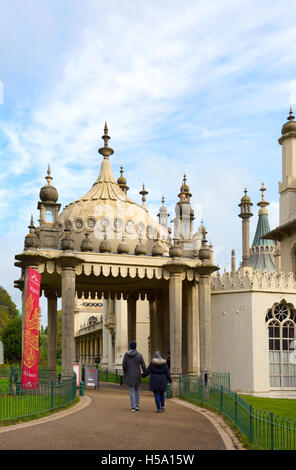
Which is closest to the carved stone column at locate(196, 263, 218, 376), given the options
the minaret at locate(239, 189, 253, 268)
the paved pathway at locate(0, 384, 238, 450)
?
the paved pathway at locate(0, 384, 238, 450)

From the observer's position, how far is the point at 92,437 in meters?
11.0

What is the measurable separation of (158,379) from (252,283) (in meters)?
10.3

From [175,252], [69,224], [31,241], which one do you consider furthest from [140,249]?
[31,241]

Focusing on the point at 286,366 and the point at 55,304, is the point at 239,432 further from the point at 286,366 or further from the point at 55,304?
the point at 55,304

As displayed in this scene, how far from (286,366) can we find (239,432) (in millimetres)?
13442

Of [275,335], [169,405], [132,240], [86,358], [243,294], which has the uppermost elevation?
[132,240]

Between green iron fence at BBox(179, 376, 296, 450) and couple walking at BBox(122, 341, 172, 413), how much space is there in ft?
5.41

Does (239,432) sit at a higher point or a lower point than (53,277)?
lower

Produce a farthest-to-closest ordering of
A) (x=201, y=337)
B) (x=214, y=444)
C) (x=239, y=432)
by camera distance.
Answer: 1. (x=201, y=337)
2. (x=239, y=432)
3. (x=214, y=444)

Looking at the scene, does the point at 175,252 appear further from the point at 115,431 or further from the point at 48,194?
the point at 115,431

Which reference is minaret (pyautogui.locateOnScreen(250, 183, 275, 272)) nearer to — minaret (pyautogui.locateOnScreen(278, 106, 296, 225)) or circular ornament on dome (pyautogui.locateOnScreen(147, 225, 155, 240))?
minaret (pyautogui.locateOnScreen(278, 106, 296, 225))

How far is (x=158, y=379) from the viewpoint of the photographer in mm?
15148
